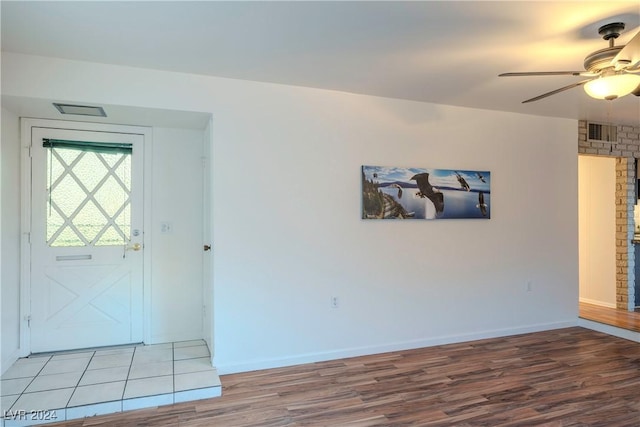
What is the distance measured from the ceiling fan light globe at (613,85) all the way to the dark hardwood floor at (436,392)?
6.92 ft

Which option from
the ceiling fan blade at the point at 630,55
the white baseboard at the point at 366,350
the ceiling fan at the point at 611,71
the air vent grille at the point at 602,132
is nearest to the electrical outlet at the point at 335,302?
the white baseboard at the point at 366,350

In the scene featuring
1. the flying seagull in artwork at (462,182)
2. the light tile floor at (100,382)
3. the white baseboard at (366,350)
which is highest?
the flying seagull in artwork at (462,182)

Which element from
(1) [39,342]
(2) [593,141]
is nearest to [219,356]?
(1) [39,342]

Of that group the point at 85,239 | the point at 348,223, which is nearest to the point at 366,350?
the point at 348,223

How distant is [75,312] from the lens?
140 inches

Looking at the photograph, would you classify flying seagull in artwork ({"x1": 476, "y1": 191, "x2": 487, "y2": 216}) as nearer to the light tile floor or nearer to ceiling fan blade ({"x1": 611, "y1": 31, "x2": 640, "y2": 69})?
ceiling fan blade ({"x1": 611, "y1": 31, "x2": 640, "y2": 69})

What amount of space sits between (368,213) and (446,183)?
0.97 m

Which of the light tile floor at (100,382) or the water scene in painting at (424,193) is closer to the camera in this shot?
the light tile floor at (100,382)

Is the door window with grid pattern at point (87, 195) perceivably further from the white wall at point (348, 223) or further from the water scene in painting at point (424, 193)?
the water scene in painting at point (424, 193)

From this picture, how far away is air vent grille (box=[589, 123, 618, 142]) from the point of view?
4.83 metres

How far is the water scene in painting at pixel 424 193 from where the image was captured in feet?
12.3

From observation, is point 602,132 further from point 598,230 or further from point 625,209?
point 598,230

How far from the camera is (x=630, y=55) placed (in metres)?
2.00

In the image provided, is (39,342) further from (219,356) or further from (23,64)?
(23,64)
